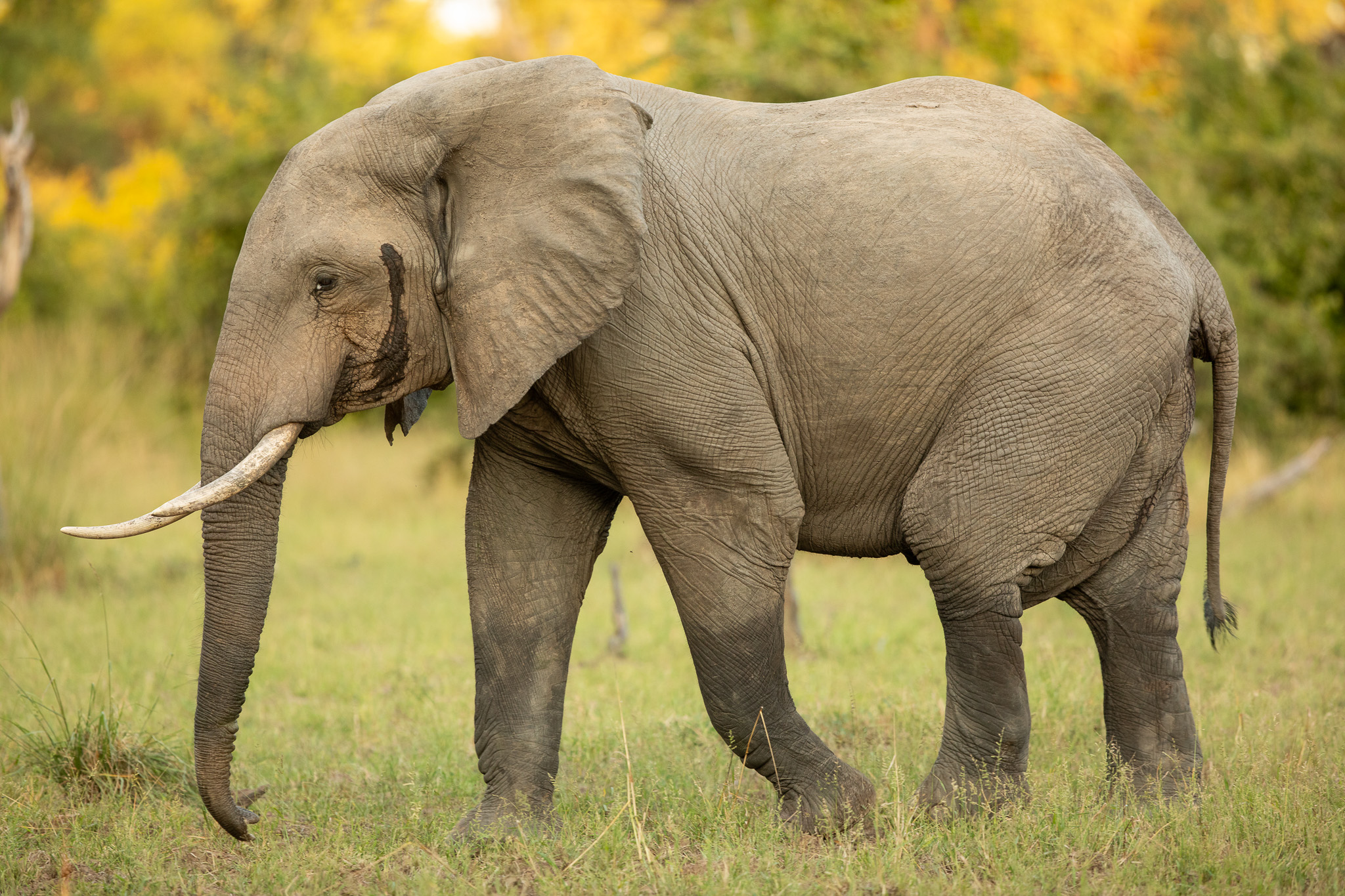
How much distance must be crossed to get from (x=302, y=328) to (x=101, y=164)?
29.2 metres

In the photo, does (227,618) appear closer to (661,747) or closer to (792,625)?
(661,747)

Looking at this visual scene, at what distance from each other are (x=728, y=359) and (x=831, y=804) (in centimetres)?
155

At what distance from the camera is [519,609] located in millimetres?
4629

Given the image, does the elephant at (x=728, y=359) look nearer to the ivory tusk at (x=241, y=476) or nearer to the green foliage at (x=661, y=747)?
the ivory tusk at (x=241, y=476)

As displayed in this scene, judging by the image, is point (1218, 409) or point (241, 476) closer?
point (241, 476)

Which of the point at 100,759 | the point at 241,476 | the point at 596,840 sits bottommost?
the point at 100,759

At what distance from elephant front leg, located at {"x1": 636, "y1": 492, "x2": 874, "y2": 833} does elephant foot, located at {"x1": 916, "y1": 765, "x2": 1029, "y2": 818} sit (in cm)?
32

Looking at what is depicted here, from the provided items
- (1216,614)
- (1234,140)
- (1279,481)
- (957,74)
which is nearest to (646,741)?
(1216,614)

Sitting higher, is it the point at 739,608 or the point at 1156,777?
the point at 739,608

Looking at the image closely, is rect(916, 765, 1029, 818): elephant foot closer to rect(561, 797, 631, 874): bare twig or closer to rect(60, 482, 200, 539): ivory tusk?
rect(561, 797, 631, 874): bare twig

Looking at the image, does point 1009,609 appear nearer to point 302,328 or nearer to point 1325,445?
point 302,328

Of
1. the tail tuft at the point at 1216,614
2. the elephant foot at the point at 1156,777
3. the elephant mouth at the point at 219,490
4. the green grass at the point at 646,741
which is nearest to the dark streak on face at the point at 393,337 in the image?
the elephant mouth at the point at 219,490

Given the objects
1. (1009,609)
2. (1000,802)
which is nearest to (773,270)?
(1009,609)

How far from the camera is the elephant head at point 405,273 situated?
3.87 m
